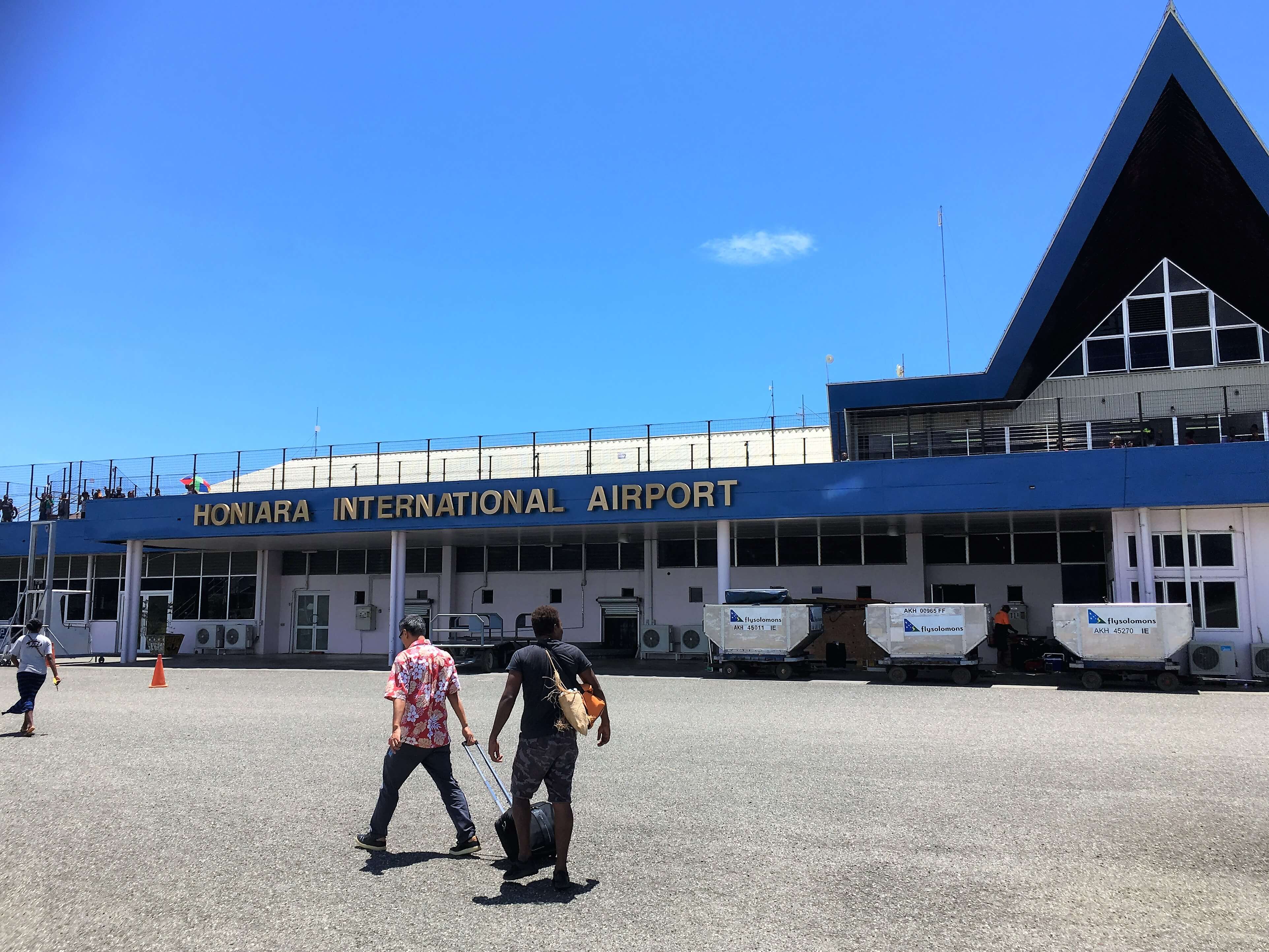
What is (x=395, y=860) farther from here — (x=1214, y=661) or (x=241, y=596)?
(x=241, y=596)

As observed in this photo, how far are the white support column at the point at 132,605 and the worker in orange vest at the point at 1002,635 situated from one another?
24.9m

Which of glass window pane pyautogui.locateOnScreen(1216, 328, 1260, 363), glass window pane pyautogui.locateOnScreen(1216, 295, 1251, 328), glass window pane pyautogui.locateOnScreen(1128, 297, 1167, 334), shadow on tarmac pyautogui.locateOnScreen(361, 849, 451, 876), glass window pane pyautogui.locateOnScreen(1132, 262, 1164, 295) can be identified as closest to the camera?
shadow on tarmac pyautogui.locateOnScreen(361, 849, 451, 876)

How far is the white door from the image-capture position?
3350 centimetres

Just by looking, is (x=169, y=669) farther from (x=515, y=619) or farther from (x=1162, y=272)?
(x=1162, y=272)

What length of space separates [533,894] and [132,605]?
88.5 ft

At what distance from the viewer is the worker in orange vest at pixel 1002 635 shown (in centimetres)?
2339

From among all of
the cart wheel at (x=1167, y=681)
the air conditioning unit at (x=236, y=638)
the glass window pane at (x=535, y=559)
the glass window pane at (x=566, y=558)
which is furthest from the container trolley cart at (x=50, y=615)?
the cart wheel at (x=1167, y=681)

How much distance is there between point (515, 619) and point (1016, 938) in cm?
2696

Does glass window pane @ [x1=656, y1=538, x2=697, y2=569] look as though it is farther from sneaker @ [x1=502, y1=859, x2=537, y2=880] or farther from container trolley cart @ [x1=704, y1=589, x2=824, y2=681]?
sneaker @ [x1=502, y1=859, x2=537, y2=880]

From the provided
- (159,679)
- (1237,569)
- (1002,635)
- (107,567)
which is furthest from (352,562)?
(1237,569)

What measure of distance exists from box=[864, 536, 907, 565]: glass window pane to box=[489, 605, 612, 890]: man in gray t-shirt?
22.5 m

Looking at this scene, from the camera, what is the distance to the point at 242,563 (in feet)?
112

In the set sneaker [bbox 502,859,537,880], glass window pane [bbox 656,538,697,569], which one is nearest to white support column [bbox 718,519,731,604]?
glass window pane [bbox 656,538,697,569]

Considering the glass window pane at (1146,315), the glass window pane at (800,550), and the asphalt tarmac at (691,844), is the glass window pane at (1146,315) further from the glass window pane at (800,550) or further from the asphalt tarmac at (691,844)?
the asphalt tarmac at (691,844)
